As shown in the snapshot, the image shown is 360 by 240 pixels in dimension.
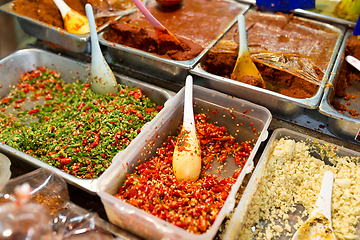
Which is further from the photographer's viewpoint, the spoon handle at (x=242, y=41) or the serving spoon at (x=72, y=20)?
the serving spoon at (x=72, y=20)

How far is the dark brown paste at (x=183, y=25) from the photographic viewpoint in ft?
6.66

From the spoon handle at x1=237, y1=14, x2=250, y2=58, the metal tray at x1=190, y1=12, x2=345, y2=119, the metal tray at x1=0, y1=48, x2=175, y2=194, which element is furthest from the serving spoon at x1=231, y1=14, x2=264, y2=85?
the metal tray at x1=0, y1=48, x2=175, y2=194

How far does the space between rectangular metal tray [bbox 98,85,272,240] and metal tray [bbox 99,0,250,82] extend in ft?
0.71

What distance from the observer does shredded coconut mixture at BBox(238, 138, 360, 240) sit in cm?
137

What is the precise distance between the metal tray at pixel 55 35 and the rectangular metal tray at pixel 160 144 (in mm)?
1000

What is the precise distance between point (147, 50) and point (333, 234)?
5.49ft

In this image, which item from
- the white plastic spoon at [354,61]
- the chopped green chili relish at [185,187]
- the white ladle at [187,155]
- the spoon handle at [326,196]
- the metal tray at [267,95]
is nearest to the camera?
the chopped green chili relish at [185,187]

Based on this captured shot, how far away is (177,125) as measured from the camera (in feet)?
6.01

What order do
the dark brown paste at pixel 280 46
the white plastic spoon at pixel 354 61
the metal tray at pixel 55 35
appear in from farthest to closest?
the metal tray at pixel 55 35, the white plastic spoon at pixel 354 61, the dark brown paste at pixel 280 46

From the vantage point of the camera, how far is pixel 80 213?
1.34 metres

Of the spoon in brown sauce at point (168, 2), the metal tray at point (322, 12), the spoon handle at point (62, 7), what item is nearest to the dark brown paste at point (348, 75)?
the metal tray at point (322, 12)

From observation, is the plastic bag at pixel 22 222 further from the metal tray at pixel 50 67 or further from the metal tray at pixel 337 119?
the metal tray at pixel 337 119

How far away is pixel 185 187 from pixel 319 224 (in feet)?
2.27

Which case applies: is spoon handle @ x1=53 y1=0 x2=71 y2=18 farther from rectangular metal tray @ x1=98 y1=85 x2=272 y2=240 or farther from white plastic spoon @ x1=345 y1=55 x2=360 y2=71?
white plastic spoon @ x1=345 y1=55 x2=360 y2=71
